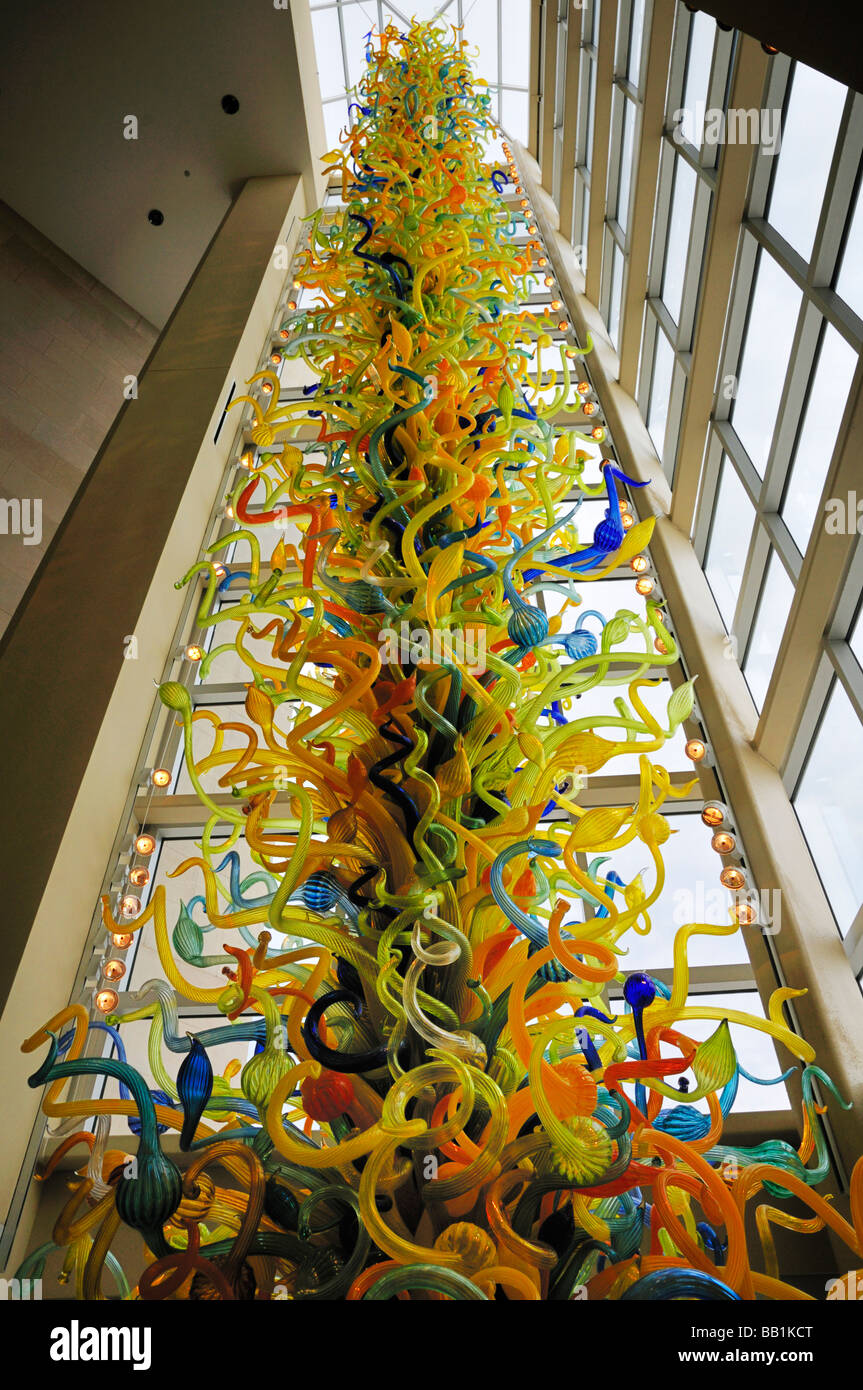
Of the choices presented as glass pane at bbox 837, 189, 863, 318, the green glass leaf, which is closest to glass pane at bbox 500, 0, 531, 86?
glass pane at bbox 837, 189, 863, 318

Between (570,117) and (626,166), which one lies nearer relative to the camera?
(626,166)

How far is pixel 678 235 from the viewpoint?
6.99m

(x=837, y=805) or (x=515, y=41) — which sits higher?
(x=515, y=41)

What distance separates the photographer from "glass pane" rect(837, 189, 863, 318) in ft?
12.7

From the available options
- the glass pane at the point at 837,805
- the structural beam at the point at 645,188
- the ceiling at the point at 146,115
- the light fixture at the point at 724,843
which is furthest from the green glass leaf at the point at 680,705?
the ceiling at the point at 146,115

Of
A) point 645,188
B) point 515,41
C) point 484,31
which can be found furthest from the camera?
point 515,41

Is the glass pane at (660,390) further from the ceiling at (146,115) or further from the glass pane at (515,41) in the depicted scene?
the glass pane at (515,41)

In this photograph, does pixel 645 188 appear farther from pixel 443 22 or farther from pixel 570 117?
pixel 443 22

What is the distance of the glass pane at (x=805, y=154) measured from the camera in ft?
13.5

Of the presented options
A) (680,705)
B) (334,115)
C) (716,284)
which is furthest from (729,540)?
(334,115)

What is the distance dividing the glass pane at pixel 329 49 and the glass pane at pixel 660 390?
9.51m

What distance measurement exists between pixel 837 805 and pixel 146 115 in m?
10.7

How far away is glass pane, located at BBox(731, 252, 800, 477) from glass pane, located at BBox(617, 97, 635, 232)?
337 centimetres

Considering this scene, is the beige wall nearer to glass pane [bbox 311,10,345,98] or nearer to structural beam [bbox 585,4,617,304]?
glass pane [bbox 311,10,345,98]
